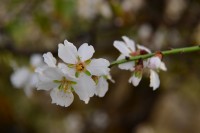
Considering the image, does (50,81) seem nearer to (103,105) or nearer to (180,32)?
(180,32)

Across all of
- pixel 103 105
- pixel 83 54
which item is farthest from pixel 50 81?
pixel 103 105

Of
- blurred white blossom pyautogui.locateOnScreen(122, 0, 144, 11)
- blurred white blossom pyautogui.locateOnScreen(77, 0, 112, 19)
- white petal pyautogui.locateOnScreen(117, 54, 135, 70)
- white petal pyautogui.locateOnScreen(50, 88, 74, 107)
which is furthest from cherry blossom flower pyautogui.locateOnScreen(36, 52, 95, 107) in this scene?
blurred white blossom pyautogui.locateOnScreen(122, 0, 144, 11)

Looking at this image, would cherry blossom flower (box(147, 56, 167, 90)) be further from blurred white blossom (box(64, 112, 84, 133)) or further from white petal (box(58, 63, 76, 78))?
blurred white blossom (box(64, 112, 84, 133))

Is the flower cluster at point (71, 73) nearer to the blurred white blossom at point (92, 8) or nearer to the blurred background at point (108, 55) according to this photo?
the blurred background at point (108, 55)

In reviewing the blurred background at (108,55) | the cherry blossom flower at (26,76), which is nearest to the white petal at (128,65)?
the blurred background at (108,55)

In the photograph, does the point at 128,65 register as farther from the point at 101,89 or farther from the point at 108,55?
the point at 108,55

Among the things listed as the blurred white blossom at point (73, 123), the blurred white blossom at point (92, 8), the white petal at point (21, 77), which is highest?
the blurred white blossom at point (73, 123)

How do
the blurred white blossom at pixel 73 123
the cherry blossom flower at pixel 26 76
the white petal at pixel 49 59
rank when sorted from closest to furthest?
the white petal at pixel 49 59 < the cherry blossom flower at pixel 26 76 < the blurred white blossom at pixel 73 123
